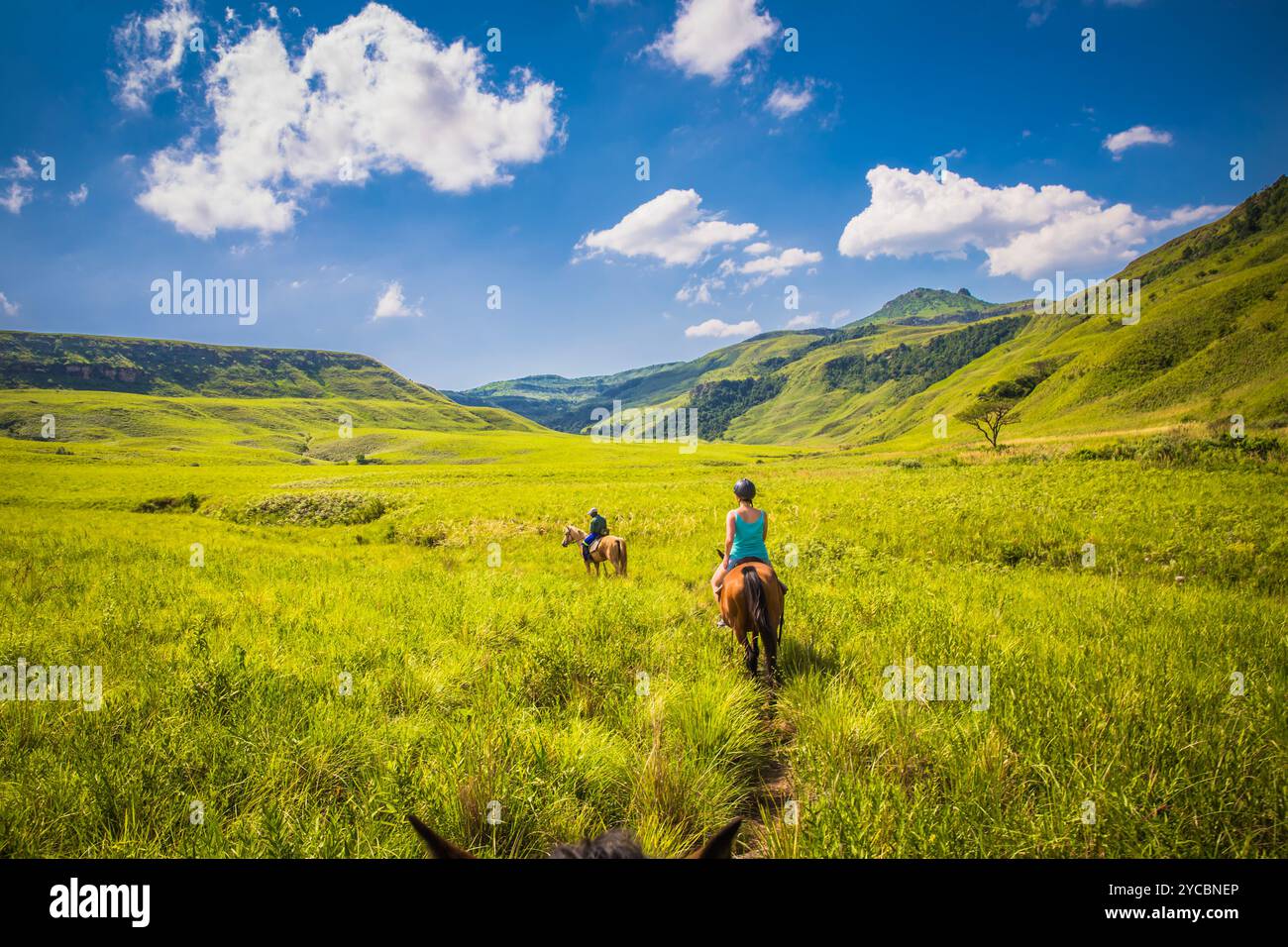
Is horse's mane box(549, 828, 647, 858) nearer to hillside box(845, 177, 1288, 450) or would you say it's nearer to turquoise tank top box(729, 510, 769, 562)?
turquoise tank top box(729, 510, 769, 562)

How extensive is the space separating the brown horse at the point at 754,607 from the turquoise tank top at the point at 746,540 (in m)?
0.46

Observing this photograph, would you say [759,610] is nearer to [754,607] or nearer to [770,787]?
[754,607]

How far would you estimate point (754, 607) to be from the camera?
5953mm

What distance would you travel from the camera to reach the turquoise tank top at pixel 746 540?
6.89m

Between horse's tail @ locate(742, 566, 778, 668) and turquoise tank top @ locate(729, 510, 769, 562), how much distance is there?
782mm

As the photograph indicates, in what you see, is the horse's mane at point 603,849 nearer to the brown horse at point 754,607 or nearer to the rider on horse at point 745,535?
the brown horse at point 754,607

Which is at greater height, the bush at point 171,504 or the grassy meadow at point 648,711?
the bush at point 171,504

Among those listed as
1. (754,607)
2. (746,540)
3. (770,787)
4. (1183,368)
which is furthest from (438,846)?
(1183,368)

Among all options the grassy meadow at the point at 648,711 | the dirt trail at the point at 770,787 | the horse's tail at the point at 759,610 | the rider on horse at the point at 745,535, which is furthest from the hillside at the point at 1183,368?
the dirt trail at the point at 770,787

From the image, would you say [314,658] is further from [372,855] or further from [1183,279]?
[1183,279]

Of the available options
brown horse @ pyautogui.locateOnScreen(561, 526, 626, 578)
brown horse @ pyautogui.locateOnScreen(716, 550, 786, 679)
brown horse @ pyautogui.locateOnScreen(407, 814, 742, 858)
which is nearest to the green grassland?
brown horse @ pyautogui.locateOnScreen(716, 550, 786, 679)

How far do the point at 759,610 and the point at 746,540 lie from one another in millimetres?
1239

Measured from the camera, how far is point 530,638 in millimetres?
6598

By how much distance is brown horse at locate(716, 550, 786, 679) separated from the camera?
6.00m
